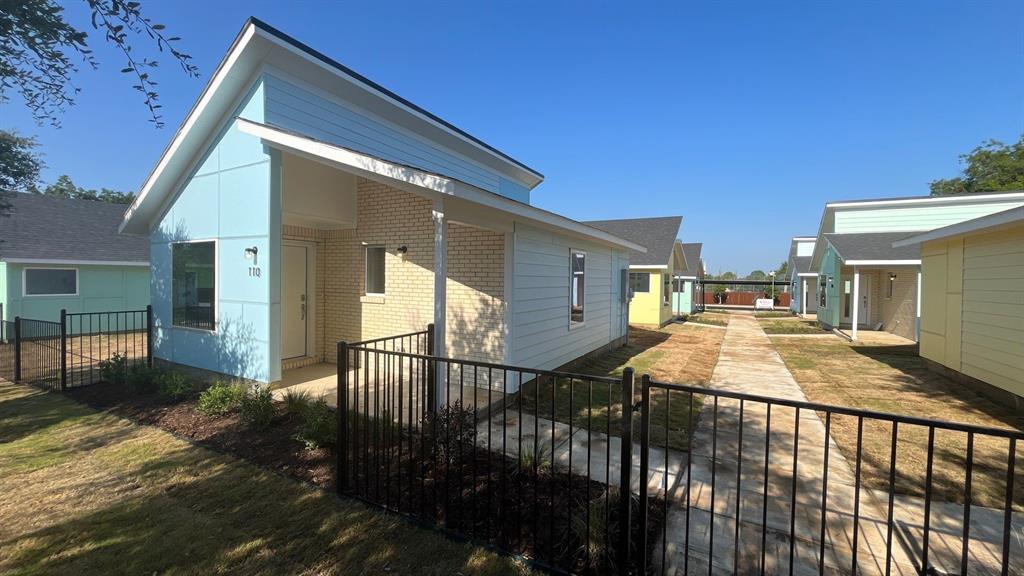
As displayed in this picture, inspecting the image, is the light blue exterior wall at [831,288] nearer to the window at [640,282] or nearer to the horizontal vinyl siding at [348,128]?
the window at [640,282]

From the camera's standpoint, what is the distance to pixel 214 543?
312 cm

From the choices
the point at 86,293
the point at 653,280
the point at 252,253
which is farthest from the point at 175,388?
the point at 653,280

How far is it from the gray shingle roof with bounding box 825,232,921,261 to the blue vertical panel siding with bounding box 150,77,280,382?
660 inches

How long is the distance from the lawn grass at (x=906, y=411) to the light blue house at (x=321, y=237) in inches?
179

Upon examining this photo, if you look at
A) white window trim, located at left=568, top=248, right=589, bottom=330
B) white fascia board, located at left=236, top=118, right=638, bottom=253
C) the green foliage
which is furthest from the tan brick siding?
the green foliage

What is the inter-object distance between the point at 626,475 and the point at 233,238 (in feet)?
22.7

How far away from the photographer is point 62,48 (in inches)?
146

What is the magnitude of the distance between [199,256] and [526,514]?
7342 mm

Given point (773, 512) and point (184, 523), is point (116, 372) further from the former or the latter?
point (773, 512)

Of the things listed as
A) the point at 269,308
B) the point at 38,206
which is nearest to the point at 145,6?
the point at 269,308

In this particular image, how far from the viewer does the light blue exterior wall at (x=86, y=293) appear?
1318 cm

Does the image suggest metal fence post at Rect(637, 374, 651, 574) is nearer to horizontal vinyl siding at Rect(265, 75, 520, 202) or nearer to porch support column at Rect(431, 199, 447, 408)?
porch support column at Rect(431, 199, 447, 408)

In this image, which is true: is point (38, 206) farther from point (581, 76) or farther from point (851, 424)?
point (851, 424)

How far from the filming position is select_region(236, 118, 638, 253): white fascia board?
186 inches
